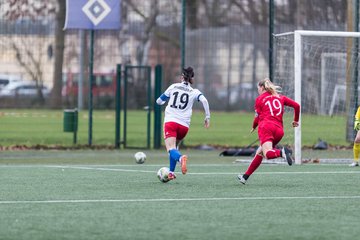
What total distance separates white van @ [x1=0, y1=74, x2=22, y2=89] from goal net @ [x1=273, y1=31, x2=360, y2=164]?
7.07 metres

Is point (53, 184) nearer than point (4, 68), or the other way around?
point (53, 184)

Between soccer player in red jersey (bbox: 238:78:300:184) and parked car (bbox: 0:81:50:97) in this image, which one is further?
parked car (bbox: 0:81:50:97)

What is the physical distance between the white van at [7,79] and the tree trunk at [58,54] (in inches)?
38.8

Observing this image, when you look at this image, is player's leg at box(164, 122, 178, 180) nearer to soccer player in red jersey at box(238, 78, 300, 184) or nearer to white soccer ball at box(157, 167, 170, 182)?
white soccer ball at box(157, 167, 170, 182)

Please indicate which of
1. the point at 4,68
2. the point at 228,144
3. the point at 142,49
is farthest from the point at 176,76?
the point at 4,68

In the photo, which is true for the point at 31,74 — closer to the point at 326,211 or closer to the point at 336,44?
the point at 336,44

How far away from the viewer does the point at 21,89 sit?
92.3 ft

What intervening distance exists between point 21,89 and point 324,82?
7959 mm

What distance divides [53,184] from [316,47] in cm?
1187

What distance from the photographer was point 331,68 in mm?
Answer: 27266

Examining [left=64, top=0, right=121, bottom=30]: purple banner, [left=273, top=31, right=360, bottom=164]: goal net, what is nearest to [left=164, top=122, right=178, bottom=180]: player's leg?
[left=273, top=31, right=360, bottom=164]: goal net

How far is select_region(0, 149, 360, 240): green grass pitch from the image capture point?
10.7 metres

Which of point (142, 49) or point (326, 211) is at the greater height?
point (142, 49)

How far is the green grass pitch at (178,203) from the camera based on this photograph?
10664mm
